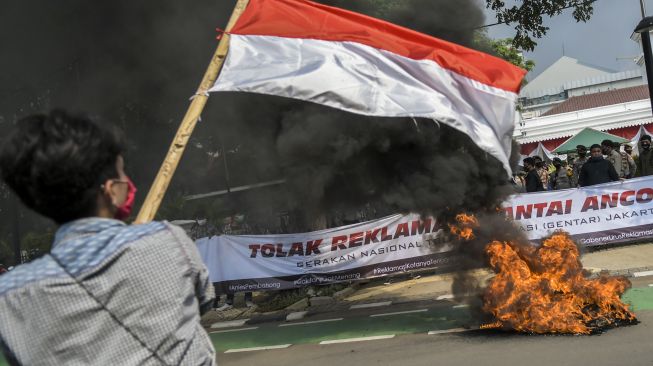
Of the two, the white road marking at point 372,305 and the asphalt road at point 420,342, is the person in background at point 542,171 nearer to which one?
the asphalt road at point 420,342

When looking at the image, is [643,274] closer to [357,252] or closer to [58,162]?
[357,252]

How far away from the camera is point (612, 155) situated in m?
11.8

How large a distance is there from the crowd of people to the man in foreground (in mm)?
9786

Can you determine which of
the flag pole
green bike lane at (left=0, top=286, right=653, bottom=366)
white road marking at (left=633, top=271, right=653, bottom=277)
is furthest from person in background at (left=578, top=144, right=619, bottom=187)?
the flag pole

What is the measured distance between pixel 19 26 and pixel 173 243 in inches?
459

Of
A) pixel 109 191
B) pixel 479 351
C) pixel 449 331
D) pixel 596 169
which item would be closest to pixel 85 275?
pixel 109 191

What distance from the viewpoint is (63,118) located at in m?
1.52

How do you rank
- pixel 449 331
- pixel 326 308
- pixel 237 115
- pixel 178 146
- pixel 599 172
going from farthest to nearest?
pixel 599 172, pixel 326 308, pixel 237 115, pixel 449 331, pixel 178 146

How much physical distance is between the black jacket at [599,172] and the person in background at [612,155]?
0.96 metres

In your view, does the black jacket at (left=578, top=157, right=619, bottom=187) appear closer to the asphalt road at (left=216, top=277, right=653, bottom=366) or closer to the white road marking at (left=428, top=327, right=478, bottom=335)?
the asphalt road at (left=216, top=277, right=653, bottom=366)

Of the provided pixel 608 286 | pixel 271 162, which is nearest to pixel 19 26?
pixel 271 162

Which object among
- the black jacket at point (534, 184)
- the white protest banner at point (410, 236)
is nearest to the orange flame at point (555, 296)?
the white protest banner at point (410, 236)

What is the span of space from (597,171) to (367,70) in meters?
6.71

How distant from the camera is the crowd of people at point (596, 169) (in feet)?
35.0
